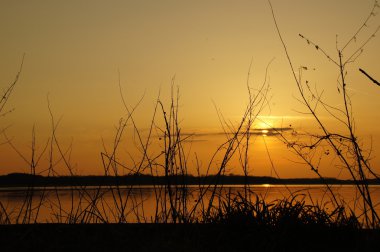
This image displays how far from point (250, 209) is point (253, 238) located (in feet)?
1.94

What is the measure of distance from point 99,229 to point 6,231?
0.79m

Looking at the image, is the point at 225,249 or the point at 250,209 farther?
the point at 250,209

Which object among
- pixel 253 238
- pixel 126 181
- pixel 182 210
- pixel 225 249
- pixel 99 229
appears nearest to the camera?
pixel 225 249

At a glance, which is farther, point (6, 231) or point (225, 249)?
point (6, 231)

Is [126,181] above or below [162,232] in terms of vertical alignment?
above

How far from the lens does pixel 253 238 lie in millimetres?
4074

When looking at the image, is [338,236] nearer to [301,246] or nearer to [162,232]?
[301,246]

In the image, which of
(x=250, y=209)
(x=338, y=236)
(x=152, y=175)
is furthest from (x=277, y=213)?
(x=152, y=175)

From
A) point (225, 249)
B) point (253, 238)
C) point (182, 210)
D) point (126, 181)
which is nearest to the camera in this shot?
point (225, 249)

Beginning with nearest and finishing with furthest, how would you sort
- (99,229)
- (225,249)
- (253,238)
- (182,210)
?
(225,249) < (253,238) < (99,229) < (182,210)

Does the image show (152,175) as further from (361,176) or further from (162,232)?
(361,176)

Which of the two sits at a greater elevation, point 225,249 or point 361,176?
point 361,176

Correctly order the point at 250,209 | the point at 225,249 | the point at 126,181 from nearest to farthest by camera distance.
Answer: the point at 225,249 < the point at 250,209 < the point at 126,181

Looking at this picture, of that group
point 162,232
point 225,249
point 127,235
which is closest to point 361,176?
point 225,249
